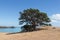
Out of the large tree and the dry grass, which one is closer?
the dry grass

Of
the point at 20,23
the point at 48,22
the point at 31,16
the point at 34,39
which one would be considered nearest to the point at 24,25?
the point at 20,23

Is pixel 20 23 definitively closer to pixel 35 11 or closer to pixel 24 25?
pixel 24 25

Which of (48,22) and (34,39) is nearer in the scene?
(34,39)

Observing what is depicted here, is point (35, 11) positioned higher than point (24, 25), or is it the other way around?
point (35, 11)

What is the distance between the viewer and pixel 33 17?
134 ft

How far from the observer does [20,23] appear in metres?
43.3

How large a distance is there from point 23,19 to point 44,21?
18.5 feet

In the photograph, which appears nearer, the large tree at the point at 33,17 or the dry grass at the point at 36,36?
the dry grass at the point at 36,36

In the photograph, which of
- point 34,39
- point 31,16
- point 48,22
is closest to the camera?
point 34,39

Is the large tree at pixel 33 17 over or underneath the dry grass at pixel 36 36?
over

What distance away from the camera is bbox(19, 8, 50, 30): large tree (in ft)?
135

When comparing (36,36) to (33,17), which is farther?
(33,17)

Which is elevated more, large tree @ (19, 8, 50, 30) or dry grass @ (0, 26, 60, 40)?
large tree @ (19, 8, 50, 30)

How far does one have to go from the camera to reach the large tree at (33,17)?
4102cm
